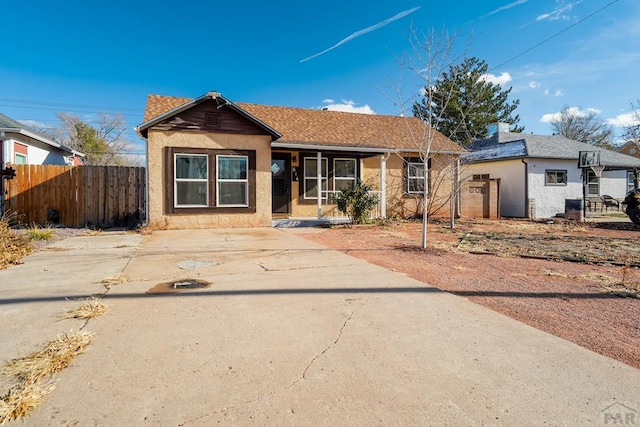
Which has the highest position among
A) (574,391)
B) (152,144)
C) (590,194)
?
(152,144)

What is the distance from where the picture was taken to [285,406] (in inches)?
83.4

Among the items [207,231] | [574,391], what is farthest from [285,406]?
[207,231]

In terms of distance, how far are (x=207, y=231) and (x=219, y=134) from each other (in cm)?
318

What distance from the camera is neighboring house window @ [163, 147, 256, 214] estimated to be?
10.9m

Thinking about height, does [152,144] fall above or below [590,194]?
above

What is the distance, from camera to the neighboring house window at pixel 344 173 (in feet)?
47.9

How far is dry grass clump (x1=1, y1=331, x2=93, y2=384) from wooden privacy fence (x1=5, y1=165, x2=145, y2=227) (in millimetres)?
10008

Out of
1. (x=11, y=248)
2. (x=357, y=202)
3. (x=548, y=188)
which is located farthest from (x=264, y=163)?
(x=548, y=188)

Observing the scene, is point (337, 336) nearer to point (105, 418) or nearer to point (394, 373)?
point (394, 373)

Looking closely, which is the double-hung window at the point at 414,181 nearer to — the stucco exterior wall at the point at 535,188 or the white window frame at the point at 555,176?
the stucco exterior wall at the point at 535,188

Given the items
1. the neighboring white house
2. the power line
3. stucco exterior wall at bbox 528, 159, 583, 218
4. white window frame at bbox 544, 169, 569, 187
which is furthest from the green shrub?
white window frame at bbox 544, 169, 569, 187

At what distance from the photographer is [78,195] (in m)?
11.6

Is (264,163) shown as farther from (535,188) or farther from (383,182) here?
(535,188)

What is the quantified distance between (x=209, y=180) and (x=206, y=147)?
3.44ft
